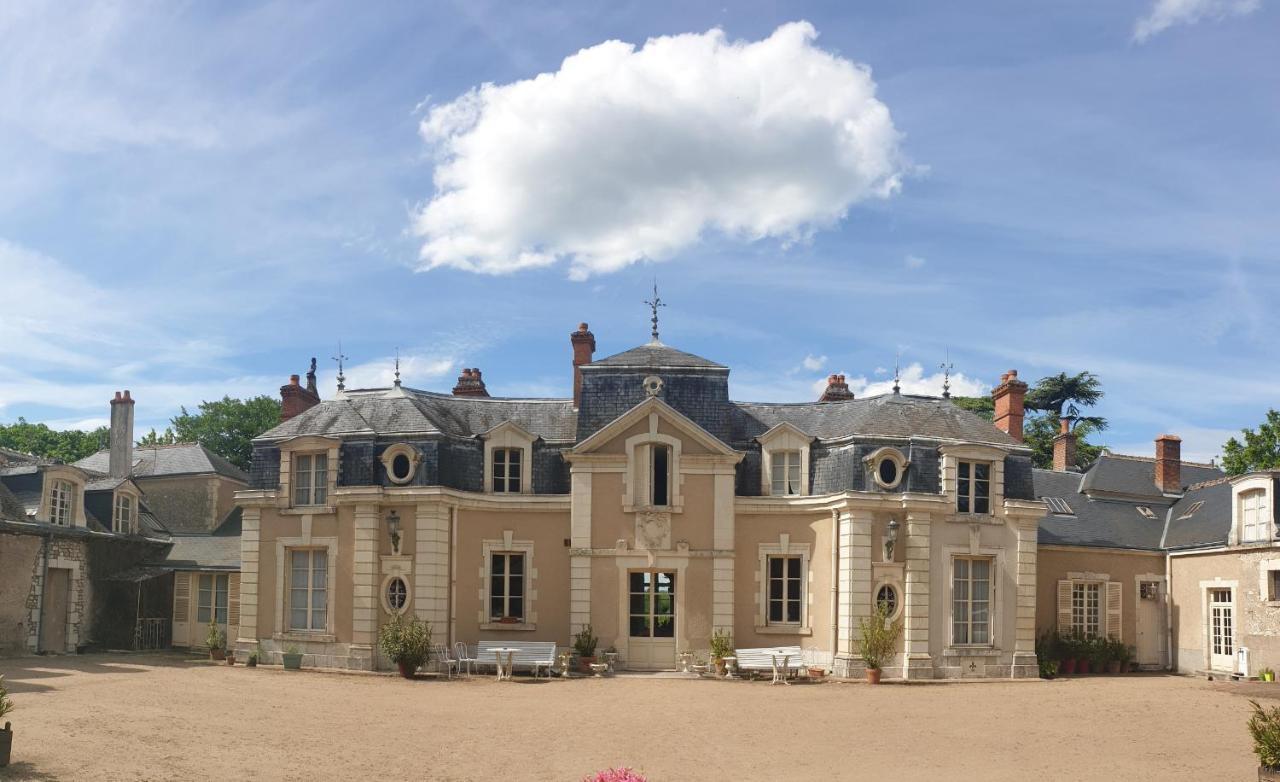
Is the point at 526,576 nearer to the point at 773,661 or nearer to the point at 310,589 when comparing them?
the point at 310,589

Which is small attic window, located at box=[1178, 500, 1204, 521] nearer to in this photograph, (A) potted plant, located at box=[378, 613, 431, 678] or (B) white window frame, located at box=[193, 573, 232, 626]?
(A) potted plant, located at box=[378, 613, 431, 678]

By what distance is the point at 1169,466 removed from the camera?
29.5 m

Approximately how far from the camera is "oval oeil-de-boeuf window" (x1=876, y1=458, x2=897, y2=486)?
23.0 meters

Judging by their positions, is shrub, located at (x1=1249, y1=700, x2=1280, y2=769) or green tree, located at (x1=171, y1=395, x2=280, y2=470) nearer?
shrub, located at (x1=1249, y1=700, x2=1280, y2=769)

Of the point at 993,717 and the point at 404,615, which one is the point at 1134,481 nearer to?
the point at 993,717

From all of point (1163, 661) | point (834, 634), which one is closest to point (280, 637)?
point (834, 634)

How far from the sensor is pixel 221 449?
50.1m

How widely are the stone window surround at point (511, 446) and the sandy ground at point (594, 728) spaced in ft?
13.7

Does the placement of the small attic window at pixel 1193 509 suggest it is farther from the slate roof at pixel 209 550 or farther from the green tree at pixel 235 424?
the green tree at pixel 235 424

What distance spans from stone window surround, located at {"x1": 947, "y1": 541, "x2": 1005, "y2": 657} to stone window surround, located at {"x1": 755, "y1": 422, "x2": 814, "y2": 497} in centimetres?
323

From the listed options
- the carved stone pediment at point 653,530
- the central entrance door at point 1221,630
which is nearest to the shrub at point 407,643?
the carved stone pediment at point 653,530

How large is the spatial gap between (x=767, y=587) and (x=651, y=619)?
2.44 metres

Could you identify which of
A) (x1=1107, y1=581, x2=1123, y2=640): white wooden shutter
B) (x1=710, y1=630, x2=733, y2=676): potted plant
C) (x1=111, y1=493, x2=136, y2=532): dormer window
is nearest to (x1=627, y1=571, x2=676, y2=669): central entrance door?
(x1=710, y1=630, x2=733, y2=676): potted plant

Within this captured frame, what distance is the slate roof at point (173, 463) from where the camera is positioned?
106 ft
